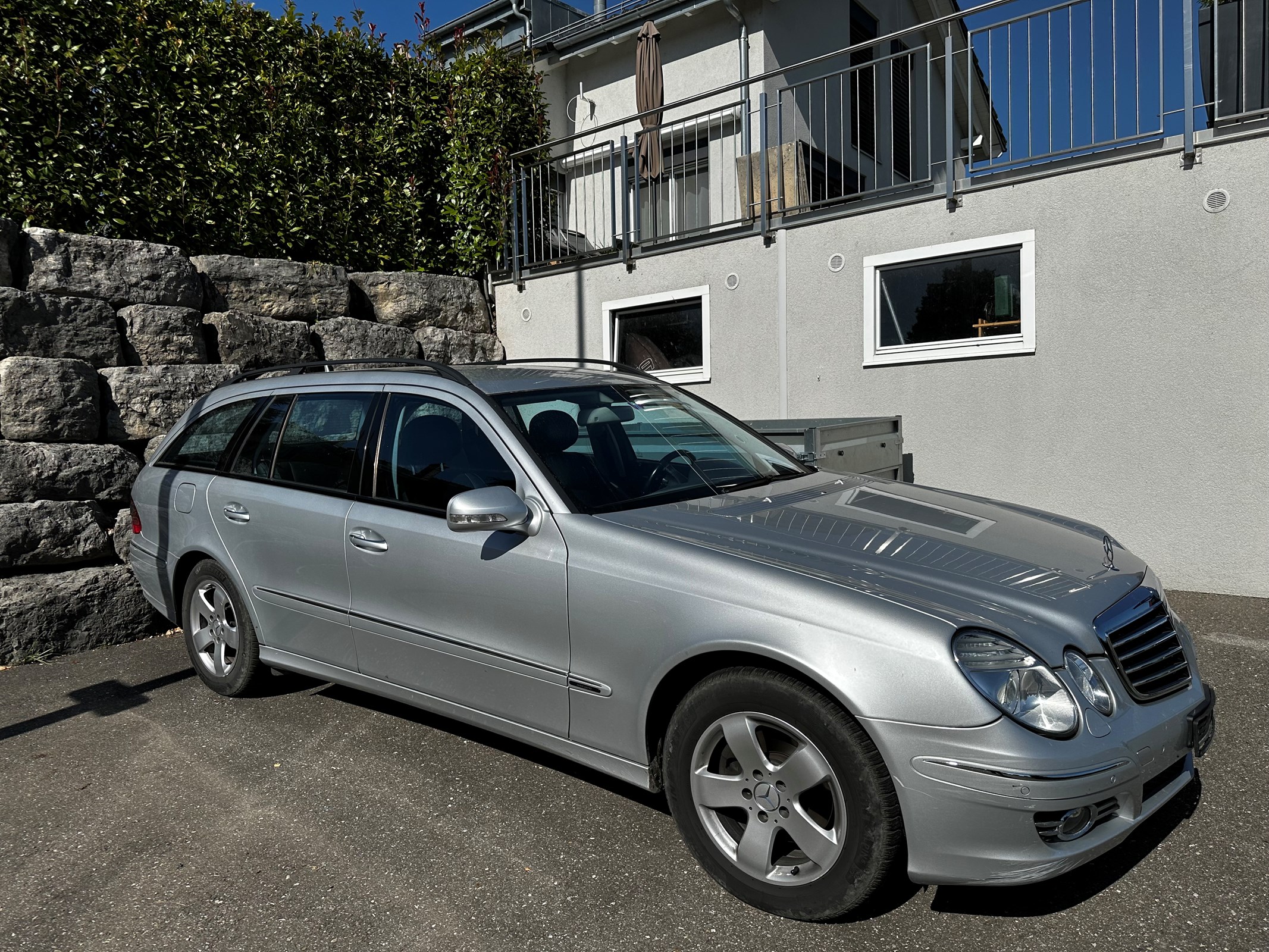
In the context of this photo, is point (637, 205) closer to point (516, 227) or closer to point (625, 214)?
point (625, 214)

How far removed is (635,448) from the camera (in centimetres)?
363

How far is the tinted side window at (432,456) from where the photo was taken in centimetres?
345

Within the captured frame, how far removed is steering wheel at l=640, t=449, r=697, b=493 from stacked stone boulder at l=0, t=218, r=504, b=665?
219cm

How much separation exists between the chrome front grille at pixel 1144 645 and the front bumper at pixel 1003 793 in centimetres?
20

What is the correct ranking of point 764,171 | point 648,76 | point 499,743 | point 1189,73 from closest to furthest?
point 499,743 < point 1189,73 < point 764,171 < point 648,76

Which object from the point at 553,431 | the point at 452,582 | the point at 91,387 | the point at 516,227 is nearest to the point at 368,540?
the point at 452,582

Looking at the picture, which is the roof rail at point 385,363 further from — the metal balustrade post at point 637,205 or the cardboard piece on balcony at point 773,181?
the cardboard piece on balcony at point 773,181

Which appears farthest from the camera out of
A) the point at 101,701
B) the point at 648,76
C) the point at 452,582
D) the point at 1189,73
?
the point at 648,76

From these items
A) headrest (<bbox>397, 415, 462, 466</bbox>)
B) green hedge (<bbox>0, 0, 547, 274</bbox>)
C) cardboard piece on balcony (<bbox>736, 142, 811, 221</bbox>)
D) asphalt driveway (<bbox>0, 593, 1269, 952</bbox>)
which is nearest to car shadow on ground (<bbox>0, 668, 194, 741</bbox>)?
asphalt driveway (<bbox>0, 593, 1269, 952</bbox>)

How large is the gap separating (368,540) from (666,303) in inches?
222

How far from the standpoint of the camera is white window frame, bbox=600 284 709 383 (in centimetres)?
844

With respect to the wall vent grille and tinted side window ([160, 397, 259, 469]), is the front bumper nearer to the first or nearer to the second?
tinted side window ([160, 397, 259, 469])

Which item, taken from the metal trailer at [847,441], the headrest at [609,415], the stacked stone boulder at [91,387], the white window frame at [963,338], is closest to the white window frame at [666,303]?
the white window frame at [963,338]

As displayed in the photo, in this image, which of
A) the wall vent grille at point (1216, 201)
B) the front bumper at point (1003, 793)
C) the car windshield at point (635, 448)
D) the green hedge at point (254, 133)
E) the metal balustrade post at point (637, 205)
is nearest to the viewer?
the front bumper at point (1003, 793)
